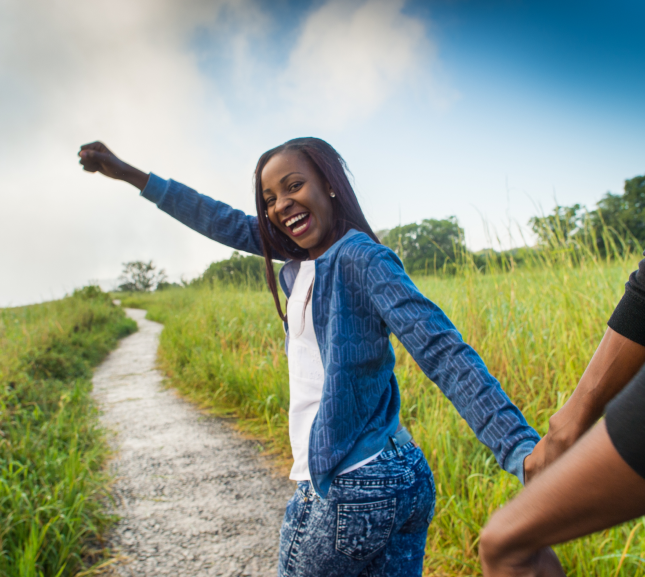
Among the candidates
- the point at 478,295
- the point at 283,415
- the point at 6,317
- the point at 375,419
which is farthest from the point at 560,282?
the point at 6,317

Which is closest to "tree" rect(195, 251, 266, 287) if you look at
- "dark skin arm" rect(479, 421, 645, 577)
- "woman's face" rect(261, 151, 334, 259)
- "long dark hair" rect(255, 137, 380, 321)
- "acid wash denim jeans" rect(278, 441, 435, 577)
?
"long dark hair" rect(255, 137, 380, 321)

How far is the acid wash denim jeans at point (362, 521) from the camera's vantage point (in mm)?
916

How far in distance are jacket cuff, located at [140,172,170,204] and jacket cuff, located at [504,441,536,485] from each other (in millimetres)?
1389

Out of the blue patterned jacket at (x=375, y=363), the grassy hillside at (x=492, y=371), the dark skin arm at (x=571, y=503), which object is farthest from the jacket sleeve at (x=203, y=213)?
the grassy hillside at (x=492, y=371)

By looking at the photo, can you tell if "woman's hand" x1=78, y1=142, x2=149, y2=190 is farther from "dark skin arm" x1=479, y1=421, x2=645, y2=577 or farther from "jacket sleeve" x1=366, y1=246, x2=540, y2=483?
"dark skin arm" x1=479, y1=421, x2=645, y2=577

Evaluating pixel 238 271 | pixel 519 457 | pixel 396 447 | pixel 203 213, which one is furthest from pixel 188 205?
pixel 238 271

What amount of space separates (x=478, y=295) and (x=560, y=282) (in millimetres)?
572

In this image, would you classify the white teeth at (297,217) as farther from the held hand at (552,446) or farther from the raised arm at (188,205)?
the held hand at (552,446)

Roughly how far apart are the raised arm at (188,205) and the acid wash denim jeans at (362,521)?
0.85 meters

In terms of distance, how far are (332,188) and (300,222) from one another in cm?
13

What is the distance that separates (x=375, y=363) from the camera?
97 cm

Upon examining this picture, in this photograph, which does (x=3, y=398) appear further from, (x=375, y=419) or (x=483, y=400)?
(x=483, y=400)

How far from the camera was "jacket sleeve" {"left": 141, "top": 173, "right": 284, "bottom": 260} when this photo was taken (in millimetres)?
1540

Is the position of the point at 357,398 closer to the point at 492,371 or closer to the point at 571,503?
the point at 571,503
